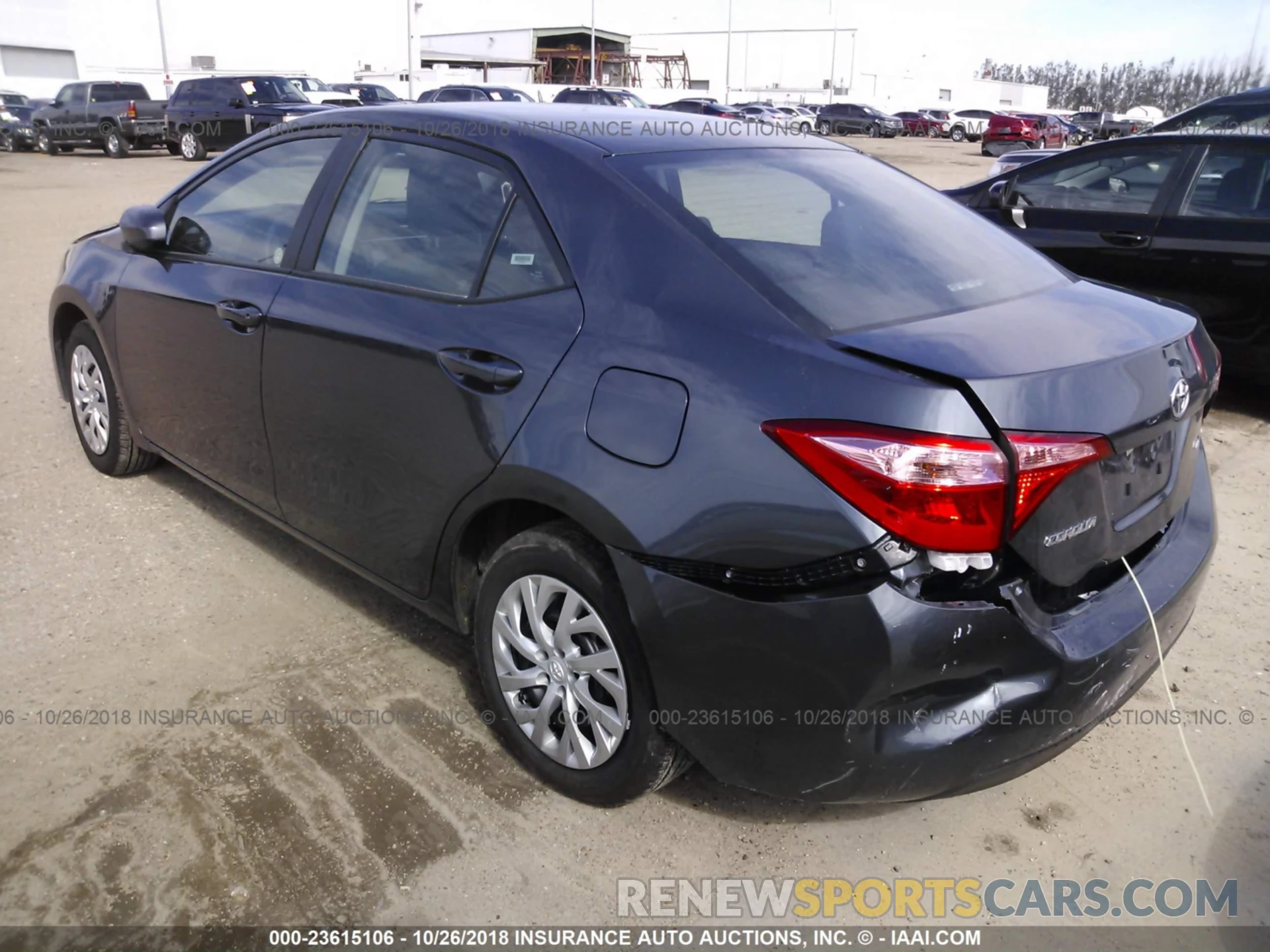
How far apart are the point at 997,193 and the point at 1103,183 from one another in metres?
0.62

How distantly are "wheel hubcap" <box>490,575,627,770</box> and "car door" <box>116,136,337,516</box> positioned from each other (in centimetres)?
127

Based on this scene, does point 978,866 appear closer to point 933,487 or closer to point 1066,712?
point 1066,712

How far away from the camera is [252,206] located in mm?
3670

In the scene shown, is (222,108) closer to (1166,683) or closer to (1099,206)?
(1099,206)

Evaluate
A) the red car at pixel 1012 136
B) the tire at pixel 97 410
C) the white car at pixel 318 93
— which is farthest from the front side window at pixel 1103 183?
the red car at pixel 1012 136

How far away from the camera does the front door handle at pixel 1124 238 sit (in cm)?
600

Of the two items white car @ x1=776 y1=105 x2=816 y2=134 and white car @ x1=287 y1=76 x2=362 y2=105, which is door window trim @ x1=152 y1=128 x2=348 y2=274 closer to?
white car @ x1=287 y1=76 x2=362 y2=105

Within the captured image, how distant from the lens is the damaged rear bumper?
6.68 ft

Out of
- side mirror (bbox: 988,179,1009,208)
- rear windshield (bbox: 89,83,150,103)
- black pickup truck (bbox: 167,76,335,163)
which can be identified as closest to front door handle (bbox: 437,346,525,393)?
side mirror (bbox: 988,179,1009,208)

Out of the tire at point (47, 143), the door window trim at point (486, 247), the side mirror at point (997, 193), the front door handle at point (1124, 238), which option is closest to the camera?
the door window trim at point (486, 247)

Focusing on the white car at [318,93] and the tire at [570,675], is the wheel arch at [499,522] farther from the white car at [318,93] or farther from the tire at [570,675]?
the white car at [318,93]

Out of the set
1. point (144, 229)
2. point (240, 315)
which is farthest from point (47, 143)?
point (240, 315)

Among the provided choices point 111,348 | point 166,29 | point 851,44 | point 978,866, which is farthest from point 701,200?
point 851,44

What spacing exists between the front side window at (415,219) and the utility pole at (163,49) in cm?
4717
